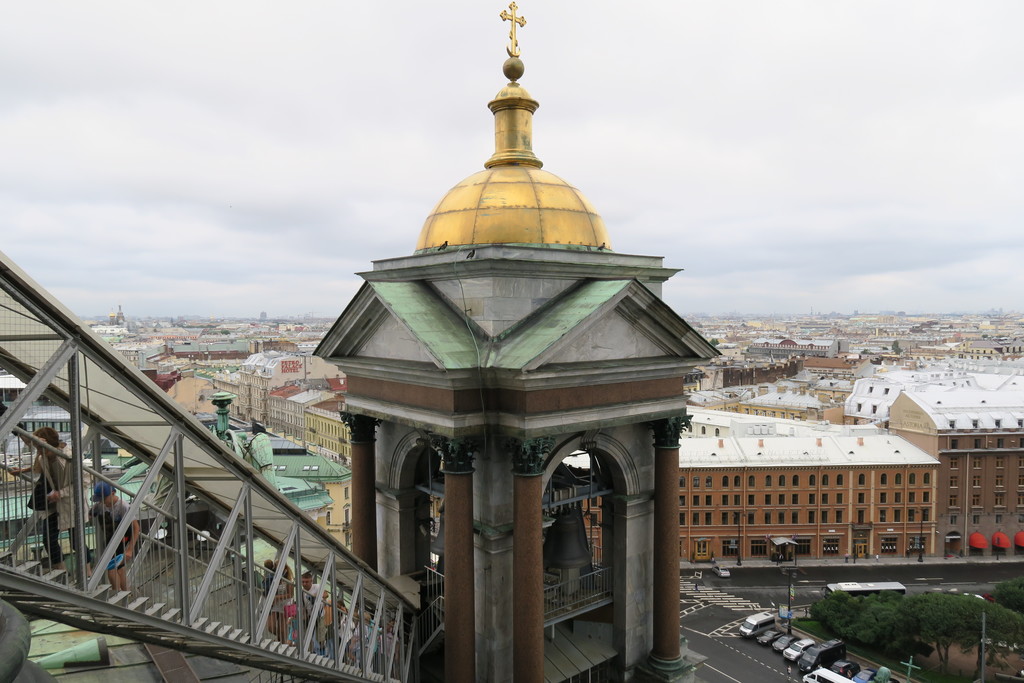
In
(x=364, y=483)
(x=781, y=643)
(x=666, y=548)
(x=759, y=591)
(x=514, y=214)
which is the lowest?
(x=759, y=591)

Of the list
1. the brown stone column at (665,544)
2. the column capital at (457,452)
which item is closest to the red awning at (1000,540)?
the brown stone column at (665,544)

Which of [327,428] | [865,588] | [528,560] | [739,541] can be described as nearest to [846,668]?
[865,588]

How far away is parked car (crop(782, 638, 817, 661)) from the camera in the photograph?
56.8 meters

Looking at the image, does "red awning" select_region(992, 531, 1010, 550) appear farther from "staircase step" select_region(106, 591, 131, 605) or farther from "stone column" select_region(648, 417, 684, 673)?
"staircase step" select_region(106, 591, 131, 605)

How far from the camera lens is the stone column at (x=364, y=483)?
15555 mm

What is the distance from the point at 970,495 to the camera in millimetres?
80812

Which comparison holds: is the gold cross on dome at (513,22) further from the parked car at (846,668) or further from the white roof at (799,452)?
the white roof at (799,452)

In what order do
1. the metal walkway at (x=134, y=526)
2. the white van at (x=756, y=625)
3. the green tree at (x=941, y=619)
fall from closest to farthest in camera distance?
1. the metal walkway at (x=134, y=526)
2. the green tree at (x=941, y=619)
3. the white van at (x=756, y=625)

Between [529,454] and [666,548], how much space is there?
4716 millimetres

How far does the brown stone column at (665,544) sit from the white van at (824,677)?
4423 centimetres

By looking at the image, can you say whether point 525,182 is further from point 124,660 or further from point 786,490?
point 786,490

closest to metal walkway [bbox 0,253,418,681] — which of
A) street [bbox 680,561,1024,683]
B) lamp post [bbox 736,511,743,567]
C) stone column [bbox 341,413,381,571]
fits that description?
stone column [bbox 341,413,381,571]

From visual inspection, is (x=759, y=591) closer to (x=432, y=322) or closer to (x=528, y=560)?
(x=528, y=560)

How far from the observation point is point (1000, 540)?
264 feet
